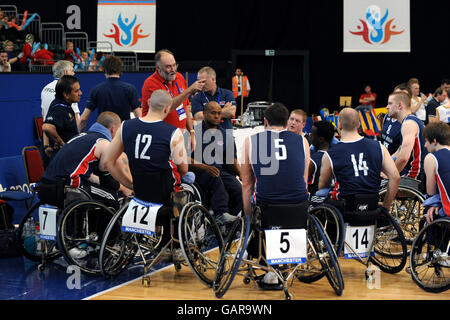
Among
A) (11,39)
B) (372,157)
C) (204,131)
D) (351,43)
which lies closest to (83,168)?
(204,131)

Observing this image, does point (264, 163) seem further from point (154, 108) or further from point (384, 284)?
point (384, 284)

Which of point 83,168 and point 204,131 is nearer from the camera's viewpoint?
point 83,168

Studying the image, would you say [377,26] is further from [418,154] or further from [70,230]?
[70,230]

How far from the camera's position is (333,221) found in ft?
17.0

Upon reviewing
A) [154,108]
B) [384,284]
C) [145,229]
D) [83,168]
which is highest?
[154,108]

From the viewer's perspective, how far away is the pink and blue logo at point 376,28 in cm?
1633

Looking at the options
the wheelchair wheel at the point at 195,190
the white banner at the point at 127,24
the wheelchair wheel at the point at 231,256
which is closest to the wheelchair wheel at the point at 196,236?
the wheelchair wheel at the point at 231,256

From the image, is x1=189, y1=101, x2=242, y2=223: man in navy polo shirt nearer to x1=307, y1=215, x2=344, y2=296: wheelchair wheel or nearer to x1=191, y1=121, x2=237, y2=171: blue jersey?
x1=191, y1=121, x2=237, y2=171: blue jersey

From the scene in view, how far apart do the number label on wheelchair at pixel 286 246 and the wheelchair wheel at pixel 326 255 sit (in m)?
0.15

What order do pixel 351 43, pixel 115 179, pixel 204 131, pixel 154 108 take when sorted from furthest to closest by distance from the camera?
pixel 351 43 < pixel 204 131 < pixel 115 179 < pixel 154 108

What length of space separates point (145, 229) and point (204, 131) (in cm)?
185

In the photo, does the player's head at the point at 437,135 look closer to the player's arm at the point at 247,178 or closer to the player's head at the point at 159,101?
the player's arm at the point at 247,178

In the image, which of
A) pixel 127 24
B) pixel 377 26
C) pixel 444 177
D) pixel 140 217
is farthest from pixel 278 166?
pixel 127 24

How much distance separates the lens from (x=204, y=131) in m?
6.52
